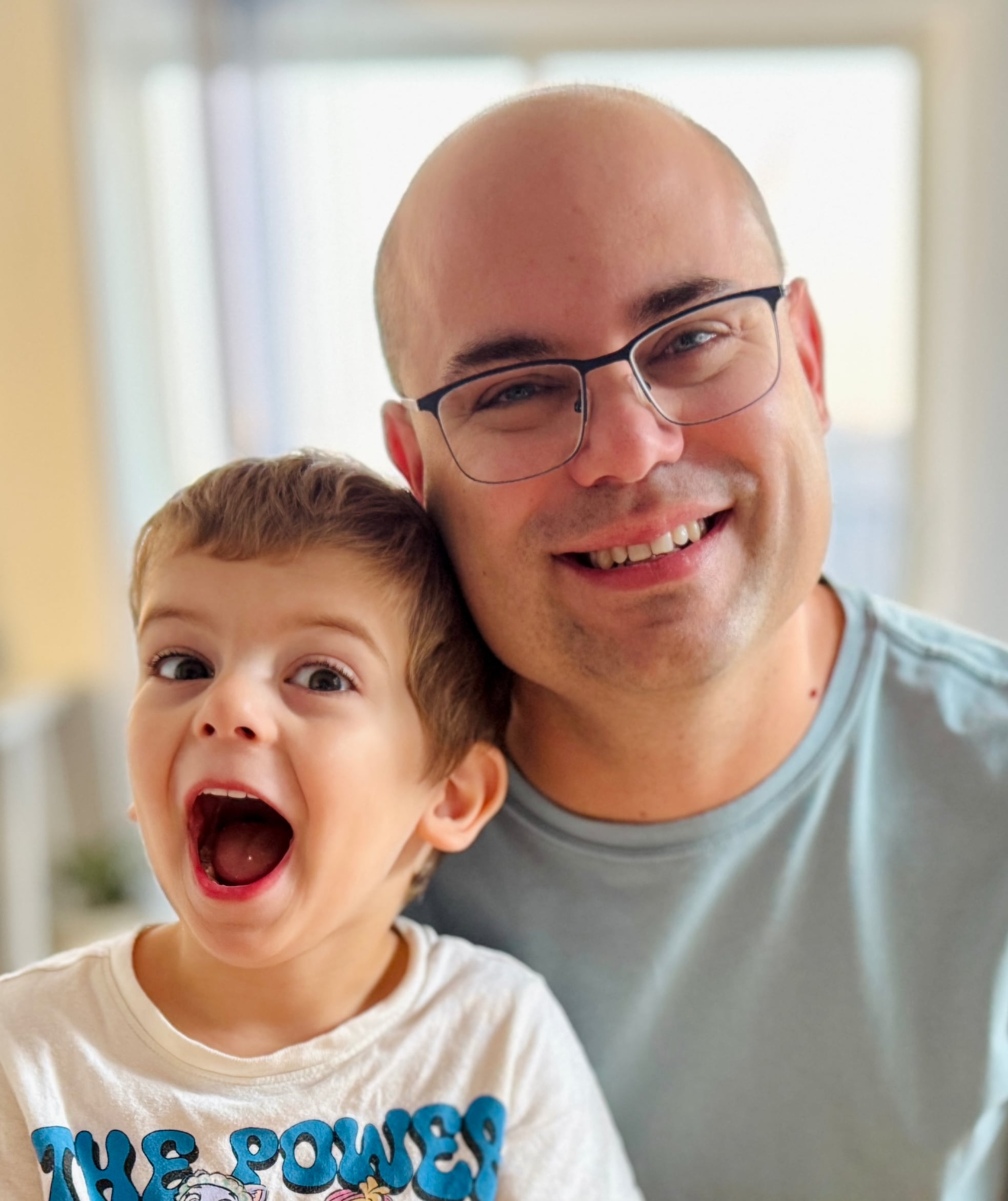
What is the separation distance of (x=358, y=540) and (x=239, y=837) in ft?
0.91

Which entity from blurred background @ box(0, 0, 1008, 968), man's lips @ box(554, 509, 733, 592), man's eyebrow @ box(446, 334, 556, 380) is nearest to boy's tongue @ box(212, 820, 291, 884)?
man's lips @ box(554, 509, 733, 592)

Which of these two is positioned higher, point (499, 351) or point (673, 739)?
point (499, 351)

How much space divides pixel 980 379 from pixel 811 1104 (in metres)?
2.54

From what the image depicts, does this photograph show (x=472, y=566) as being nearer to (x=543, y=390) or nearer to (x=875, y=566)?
(x=543, y=390)

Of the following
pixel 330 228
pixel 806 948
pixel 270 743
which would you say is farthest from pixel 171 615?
pixel 330 228

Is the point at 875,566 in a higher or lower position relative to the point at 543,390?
lower

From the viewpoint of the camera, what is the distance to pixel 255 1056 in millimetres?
1036

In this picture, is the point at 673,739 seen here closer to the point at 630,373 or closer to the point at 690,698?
the point at 690,698

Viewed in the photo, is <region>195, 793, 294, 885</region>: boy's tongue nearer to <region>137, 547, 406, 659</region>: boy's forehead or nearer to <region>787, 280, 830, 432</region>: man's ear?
<region>137, 547, 406, 659</region>: boy's forehead

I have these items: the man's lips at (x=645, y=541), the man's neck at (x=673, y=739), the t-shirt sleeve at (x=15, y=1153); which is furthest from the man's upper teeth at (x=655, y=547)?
the t-shirt sleeve at (x=15, y=1153)

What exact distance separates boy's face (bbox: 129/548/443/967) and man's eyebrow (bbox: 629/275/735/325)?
33 cm

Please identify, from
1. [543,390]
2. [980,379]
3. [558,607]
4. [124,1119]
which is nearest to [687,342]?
[543,390]

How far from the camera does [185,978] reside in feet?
3.51

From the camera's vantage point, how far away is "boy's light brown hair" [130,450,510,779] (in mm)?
1033
